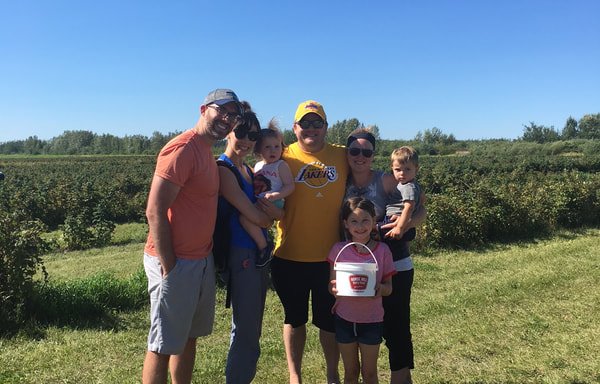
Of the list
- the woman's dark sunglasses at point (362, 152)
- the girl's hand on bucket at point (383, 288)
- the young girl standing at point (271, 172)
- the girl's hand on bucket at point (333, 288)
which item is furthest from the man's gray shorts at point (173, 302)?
the woman's dark sunglasses at point (362, 152)

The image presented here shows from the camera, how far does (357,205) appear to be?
9.45ft

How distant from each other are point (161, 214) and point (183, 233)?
19cm

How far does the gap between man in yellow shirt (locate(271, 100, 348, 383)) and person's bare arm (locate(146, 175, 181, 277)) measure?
963 mm

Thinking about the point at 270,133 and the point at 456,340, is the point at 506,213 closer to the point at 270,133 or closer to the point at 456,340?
the point at 456,340

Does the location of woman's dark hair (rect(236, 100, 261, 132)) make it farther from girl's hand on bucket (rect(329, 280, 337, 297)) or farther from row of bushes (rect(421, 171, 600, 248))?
row of bushes (rect(421, 171, 600, 248))

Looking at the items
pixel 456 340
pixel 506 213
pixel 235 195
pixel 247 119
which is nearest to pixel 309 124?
pixel 247 119

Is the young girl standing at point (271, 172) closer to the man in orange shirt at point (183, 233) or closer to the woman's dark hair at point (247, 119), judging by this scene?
the woman's dark hair at point (247, 119)

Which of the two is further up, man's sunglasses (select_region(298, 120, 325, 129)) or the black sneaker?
man's sunglasses (select_region(298, 120, 325, 129))

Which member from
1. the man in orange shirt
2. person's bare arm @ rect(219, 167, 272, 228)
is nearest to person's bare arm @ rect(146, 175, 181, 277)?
the man in orange shirt

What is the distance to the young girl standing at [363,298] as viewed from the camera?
9.34ft

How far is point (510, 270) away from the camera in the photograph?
23.7 ft

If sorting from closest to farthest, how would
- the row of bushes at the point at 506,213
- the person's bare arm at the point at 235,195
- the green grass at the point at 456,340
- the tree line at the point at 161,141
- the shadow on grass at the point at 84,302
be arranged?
the person's bare arm at the point at 235,195
the green grass at the point at 456,340
the shadow on grass at the point at 84,302
the row of bushes at the point at 506,213
the tree line at the point at 161,141

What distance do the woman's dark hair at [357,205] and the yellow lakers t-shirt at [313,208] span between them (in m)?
0.20

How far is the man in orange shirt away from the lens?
2410 millimetres
